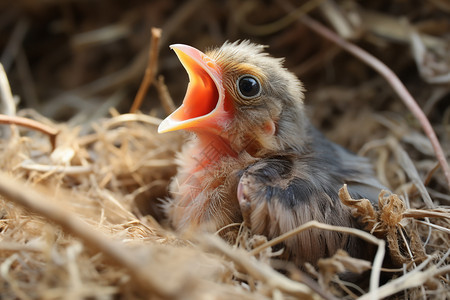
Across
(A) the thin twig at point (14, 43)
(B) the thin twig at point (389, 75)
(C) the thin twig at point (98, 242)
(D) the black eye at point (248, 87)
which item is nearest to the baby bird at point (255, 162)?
(D) the black eye at point (248, 87)

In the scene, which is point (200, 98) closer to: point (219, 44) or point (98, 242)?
point (98, 242)

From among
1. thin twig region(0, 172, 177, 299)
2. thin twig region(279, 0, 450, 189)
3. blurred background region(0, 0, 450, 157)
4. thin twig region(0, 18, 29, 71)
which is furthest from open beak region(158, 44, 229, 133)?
thin twig region(0, 18, 29, 71)

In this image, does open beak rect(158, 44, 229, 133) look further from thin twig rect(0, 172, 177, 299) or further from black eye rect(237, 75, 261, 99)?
thin twig rect(0, 172, 177, 299)

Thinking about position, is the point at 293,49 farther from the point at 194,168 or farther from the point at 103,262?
the point at 103,262

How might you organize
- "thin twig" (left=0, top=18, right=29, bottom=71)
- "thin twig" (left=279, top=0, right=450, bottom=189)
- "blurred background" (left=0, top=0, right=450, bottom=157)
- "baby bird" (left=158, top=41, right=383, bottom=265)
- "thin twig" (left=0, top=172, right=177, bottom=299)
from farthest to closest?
1. "thin twig" (left=0, top=18, right=29, bottom=71)
2. "blurred background" (left=0, top=0, right=450, bottom=157)
3. "thin twig" (left=279, top=0, right=450, bottom=189)
4. "baby bird" (left=158, top=41, right=383, bottom=265)
5. "thin twig" (left=0, top=172, right=177, bottom=299)

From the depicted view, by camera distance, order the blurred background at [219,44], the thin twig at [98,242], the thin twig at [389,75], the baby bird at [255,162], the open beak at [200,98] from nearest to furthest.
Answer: the thin twig at [98,242], the baby bird at [255,162], the open beak at [200,98], the thin twig at [389,75], the blurred background at [219,44]

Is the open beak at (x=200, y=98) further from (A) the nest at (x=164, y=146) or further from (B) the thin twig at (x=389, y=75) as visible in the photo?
(B) the thin twig at (x=389, y=75)
